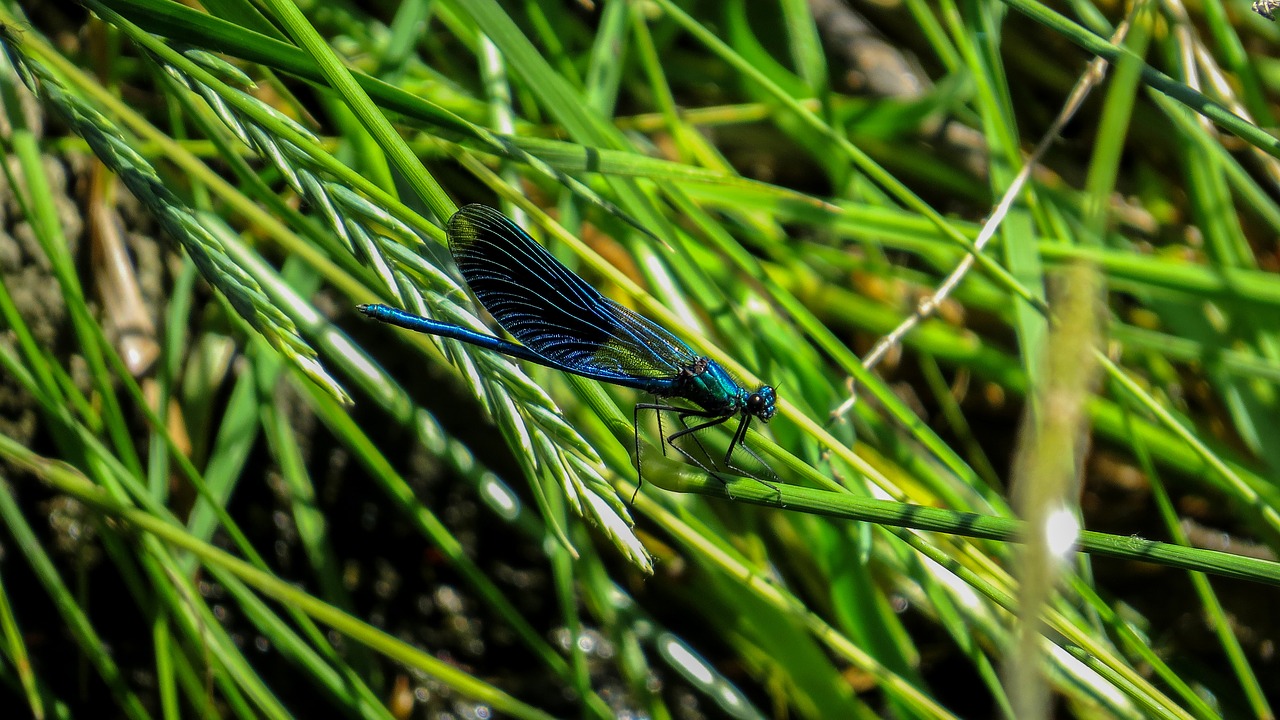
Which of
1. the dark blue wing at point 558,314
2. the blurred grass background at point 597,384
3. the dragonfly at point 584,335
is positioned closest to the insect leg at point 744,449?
the dragonfly at point 584,335

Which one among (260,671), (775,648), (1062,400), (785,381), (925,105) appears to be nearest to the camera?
(1062,400)

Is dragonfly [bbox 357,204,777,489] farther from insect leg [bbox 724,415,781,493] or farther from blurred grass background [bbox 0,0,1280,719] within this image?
blurred grass background [bbox 0,0,1280,719]

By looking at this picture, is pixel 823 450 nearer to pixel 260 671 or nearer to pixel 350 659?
pixel 350 659

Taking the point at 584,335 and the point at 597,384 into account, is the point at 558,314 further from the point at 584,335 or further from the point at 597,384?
the point at 597,384

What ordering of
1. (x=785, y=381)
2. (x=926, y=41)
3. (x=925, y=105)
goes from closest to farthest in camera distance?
(x=785, y=381)
(x=925, y=105)
(x=926, y=41)

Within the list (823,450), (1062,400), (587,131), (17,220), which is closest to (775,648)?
(823,450)

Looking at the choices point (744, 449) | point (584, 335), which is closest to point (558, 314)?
point (584, 335)

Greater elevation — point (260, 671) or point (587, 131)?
point (587, 131)
